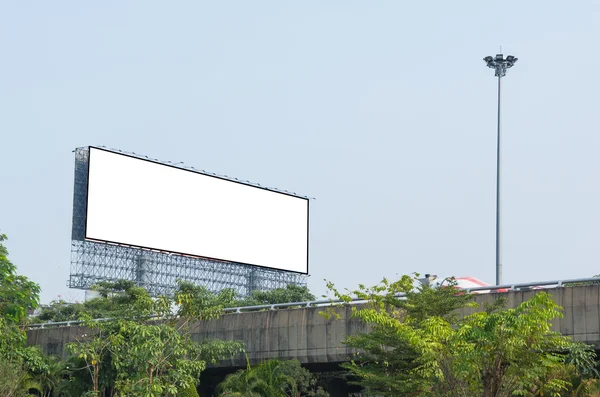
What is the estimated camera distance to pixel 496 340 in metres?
18.9

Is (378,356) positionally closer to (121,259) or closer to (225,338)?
(225,338)

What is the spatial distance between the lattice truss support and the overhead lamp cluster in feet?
102

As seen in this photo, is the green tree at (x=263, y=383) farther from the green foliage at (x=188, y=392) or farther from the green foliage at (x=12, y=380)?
the green foliage at (x=12, y=380)

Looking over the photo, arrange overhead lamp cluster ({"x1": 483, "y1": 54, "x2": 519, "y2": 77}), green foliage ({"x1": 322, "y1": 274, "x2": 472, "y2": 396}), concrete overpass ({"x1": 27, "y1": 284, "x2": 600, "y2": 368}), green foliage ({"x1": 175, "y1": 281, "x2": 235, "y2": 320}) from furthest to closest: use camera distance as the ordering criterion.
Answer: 1. overhead lamp cluster ({"x1": 483, "y1": 54, "x2": 519, "y2": 77})
2. green foliage ({"x1": 175, "y1": 281, "x2": 235, "y2": 320})
3. concrete overpass ({"x1": 27, "y1": 284, "x2": 600, "y2": 368})
4. green foliage ({"x1": 322, "y1": 274, "x2": 472, "y2": 396})

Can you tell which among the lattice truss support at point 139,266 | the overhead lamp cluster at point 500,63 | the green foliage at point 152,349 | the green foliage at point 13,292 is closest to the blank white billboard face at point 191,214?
the lattice truss support at point 139,266

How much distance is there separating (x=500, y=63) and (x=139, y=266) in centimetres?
3574

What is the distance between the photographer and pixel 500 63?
41.5 m

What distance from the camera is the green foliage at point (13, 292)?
3460 cm

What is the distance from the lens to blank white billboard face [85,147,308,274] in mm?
64125

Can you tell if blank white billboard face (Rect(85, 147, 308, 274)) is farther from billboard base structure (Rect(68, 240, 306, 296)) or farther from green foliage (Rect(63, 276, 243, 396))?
green foliage (Rect(63, 276, 243, 396))

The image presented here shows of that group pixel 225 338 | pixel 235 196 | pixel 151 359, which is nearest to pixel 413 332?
pixel 151 359

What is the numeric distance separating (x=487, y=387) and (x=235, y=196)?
54.8 meters

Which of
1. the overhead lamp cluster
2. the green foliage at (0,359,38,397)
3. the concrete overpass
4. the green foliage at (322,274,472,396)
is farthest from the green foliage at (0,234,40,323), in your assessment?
the overhead lamp cluster

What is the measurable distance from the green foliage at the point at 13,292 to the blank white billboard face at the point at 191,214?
1058 inches
